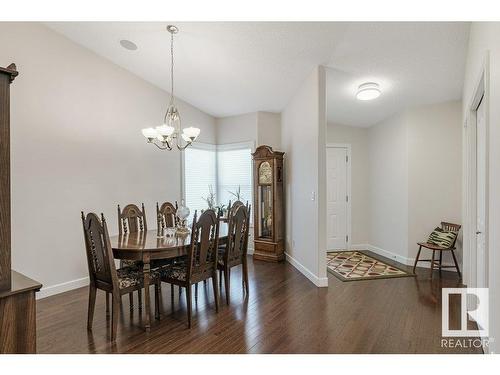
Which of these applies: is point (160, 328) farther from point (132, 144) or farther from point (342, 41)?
point (342, 41)

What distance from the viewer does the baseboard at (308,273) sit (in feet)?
12.2

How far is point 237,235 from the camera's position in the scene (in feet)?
11.1

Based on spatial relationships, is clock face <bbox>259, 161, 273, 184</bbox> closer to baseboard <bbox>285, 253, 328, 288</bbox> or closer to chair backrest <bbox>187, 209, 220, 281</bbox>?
baseboard <bbox>285, 253, 328, 288</bbox>

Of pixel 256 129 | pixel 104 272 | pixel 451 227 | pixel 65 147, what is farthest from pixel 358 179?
pixel 65 147

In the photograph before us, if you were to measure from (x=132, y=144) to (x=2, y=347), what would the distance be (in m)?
3.45

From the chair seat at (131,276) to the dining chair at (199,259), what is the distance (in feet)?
0.32

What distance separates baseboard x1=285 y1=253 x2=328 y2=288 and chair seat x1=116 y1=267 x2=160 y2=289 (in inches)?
78.3

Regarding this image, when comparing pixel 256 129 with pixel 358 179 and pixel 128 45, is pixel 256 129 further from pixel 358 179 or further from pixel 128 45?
pixel 128 45

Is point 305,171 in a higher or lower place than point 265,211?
higher

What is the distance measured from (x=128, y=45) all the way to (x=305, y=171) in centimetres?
287

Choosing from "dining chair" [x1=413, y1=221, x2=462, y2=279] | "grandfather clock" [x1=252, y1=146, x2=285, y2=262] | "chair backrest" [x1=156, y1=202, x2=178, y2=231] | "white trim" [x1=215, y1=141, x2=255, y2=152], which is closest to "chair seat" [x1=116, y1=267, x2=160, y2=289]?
"chair backrest" [x1=156, y1=202, x2=178, y2=231]

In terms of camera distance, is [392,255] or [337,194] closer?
[392,255]

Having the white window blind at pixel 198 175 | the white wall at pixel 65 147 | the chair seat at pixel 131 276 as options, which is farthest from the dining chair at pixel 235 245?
the white window blind at pixel 198 175
